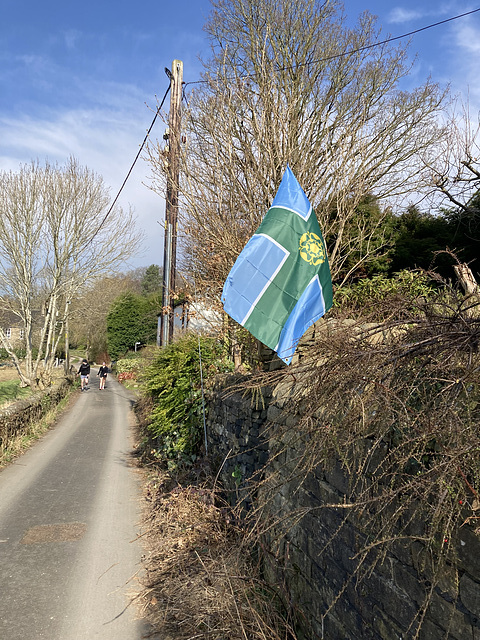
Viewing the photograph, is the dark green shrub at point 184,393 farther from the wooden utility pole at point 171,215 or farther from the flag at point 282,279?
the flag at point 282,279

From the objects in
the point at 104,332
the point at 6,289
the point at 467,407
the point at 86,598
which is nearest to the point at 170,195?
the point at 86,598

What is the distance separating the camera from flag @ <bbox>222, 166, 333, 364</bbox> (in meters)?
4.04

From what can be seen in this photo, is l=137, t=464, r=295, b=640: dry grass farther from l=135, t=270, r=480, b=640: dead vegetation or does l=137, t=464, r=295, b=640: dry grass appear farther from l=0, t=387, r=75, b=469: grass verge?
l=0, t=387, r=75, b=469: grass verge

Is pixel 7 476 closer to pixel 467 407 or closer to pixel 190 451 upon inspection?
pixel 190 451

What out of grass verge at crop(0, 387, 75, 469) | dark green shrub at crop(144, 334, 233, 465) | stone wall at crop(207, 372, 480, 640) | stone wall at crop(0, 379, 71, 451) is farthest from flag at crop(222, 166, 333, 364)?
stone wall at crop(0, 379, 71, 451)

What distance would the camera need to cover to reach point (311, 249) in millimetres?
4312

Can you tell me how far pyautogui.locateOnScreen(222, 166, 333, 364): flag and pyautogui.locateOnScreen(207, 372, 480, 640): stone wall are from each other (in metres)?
0.63

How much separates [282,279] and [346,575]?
227cm

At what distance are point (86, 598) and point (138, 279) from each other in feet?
234

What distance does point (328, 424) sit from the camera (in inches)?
103

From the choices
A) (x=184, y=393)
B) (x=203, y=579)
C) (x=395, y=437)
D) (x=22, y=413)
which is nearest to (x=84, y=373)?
(x=22, y=413)

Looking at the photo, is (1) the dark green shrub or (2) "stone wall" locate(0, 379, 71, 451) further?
(2) "stone wall" locate(0, 379, 71, 451)

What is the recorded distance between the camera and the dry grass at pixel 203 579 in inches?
147

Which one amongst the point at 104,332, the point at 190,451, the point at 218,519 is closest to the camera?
the point at 218,519
